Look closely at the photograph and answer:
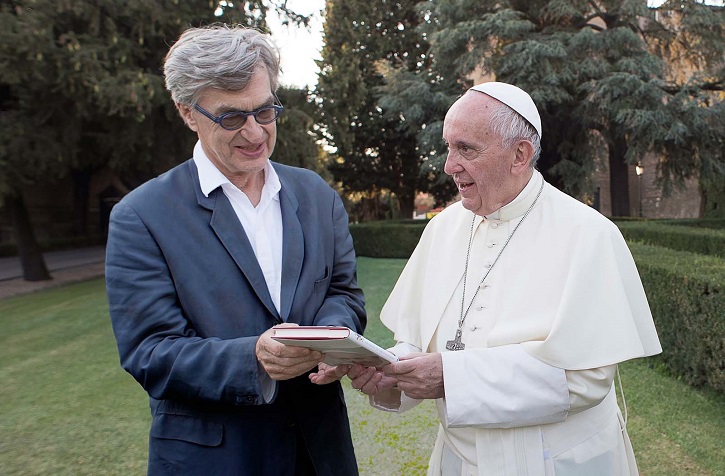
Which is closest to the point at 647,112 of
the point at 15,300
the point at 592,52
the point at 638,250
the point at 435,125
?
the point at 592,52

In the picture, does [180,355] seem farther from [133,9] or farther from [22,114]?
[22,114]

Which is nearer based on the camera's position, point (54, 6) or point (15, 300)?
point (54, 6)

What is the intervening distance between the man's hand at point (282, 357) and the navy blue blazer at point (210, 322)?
42mm

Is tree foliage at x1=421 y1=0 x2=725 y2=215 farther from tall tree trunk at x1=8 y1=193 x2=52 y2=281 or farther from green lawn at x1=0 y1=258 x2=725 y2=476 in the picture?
tall tree trunk at x1=8 y1=193 x2=52 y2=281

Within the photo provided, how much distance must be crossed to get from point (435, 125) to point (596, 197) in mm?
15021

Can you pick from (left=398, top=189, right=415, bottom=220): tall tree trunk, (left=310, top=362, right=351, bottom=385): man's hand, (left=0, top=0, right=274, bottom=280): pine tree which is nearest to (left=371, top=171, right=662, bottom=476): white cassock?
(left=310, top=362, right=351, bottom=385): man's hand

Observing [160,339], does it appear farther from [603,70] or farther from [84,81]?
[603,70]

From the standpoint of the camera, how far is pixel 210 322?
179 cm

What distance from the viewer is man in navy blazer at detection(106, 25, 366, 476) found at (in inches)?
66.9

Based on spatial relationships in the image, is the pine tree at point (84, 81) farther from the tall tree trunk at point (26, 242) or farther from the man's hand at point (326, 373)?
the man's hand at point (326, 373)

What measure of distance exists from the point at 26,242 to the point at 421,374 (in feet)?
52.3

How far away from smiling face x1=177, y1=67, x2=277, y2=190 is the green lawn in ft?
10.1

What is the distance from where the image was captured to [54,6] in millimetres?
11664

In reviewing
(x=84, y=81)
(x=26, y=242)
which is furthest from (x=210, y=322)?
(x=26, y=242)
